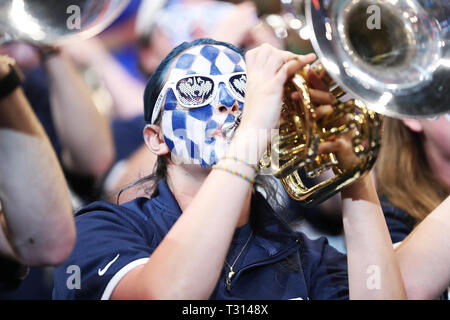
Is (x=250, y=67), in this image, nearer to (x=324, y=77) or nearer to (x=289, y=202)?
(x=324, y=77)

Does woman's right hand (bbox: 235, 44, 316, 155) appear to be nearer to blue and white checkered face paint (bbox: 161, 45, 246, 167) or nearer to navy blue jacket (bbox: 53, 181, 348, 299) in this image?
blue and white checkered face paint (bbox: 161, 45, 246, 167)

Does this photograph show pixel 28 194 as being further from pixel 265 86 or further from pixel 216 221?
pixel 265 86

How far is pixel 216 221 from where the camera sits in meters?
1.25

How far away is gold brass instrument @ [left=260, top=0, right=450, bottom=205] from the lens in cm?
141

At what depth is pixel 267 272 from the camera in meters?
1.61

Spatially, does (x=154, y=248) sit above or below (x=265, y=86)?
below

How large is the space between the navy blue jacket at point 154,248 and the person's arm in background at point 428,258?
214mm

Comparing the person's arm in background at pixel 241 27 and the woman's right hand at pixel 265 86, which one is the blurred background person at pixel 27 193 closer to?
the woman's right hand at pixel 265 86

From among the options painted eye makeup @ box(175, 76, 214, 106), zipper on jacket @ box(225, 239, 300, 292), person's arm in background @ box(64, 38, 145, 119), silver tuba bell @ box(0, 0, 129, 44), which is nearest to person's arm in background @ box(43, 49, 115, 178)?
person's arm in background @ box(64, 38, 145, 119)

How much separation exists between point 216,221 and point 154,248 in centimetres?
36

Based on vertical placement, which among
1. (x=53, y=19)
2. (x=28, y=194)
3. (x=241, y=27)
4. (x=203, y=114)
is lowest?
(x=28, y=194)

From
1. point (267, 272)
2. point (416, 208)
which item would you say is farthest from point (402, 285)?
point (416, 208)

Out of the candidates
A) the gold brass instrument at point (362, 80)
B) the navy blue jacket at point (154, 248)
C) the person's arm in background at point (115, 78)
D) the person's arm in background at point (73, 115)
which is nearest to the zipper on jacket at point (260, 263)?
the navy blue jacket at point (154, 248)

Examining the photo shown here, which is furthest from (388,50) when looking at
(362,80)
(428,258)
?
(428,258)
